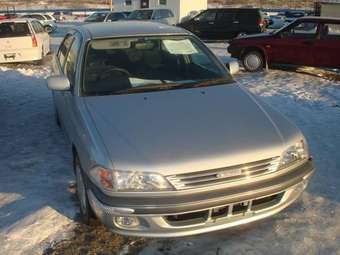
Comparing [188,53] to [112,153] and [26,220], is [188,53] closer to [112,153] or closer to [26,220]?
[112,153]

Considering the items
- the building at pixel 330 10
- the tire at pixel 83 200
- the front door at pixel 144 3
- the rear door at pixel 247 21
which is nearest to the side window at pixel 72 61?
the tire at pixel 83 200

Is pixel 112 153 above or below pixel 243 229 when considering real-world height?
above

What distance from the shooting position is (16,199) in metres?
4.46

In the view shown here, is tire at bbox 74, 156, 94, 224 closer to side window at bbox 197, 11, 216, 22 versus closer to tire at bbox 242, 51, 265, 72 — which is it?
tire at bbox 242, 51, 265, 72

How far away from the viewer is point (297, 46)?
11336 mm

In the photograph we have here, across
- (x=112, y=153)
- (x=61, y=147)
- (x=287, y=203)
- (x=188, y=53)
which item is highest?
(x=188, y=53)

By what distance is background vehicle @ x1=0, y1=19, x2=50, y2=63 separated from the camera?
13.6 m

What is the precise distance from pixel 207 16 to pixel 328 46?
10370 mm

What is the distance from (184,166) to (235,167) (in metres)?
0.39

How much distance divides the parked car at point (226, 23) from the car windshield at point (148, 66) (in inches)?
619

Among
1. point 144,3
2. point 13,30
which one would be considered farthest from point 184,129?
point 144,3

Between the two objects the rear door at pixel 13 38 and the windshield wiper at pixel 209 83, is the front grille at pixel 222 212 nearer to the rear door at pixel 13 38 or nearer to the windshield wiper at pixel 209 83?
the windshield wiper at pixel 209 83

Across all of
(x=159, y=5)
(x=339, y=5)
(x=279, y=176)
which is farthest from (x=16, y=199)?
(x=159, y=5)

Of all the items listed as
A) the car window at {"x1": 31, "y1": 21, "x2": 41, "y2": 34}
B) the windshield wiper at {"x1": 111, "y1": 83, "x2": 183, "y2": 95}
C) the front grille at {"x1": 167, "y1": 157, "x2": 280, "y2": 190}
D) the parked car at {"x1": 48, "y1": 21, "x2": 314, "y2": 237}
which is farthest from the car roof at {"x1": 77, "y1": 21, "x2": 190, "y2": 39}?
the car window at {"x1": 31, "y1": 21, "x2": 41, "y2": 34}
